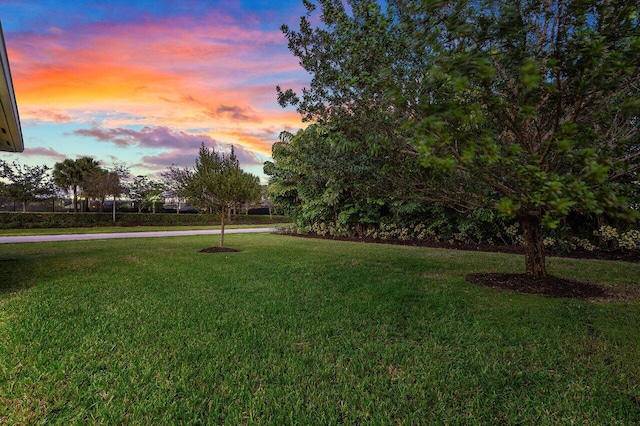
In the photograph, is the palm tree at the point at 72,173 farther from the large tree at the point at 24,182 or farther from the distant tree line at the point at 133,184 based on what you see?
the large tree at the point at 24,182

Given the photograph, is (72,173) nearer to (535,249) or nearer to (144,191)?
(144,191)

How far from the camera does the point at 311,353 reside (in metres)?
3.18

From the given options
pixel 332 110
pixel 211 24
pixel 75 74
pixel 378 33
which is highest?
pixel 211 24

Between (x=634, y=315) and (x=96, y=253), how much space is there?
12.4m

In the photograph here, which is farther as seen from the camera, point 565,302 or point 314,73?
point 314,73

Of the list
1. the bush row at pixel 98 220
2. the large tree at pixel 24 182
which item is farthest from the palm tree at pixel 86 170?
the bush row at pixel 98 220

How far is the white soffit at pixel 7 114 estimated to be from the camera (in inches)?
166

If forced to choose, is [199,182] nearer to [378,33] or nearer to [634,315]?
[378,33]

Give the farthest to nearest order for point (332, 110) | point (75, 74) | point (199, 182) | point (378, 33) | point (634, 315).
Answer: point (199, 182), point (75, 74), point (332, 110), point (634, 315), point (378, 33)

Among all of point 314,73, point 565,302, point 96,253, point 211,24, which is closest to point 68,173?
point 96,253

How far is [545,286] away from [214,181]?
935 cm

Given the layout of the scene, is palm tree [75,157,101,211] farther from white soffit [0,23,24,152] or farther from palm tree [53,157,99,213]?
white soffit [0,23,24,152]

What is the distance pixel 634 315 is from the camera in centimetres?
431

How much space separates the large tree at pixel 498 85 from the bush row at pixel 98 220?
18.0m
